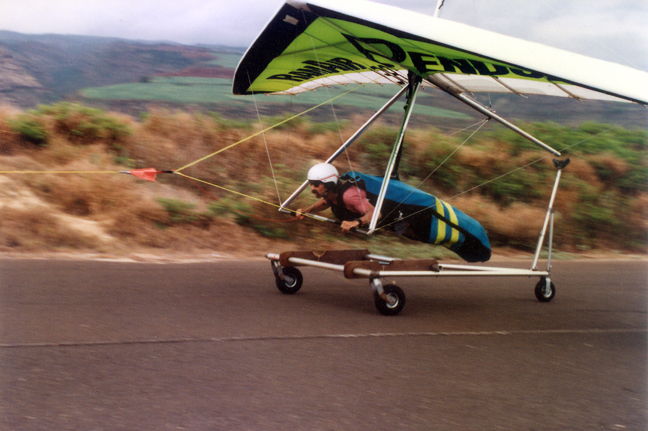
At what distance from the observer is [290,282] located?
6418 mm

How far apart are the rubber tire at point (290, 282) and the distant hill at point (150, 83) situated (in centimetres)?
532

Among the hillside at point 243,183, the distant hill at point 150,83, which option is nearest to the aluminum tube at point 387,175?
the hillside at point 243,183

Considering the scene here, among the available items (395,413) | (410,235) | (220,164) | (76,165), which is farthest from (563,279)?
Answer: (76,165)

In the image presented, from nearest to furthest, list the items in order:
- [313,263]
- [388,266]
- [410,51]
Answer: [410,51] < [388,266] < [313,263]

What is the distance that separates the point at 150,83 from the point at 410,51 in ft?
31.6

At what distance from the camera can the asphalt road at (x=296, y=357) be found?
10.8 feet

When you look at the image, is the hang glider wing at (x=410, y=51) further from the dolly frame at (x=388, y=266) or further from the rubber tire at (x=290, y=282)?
the rubber tire at (x=290, y=282)

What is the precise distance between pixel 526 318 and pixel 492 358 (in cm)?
164

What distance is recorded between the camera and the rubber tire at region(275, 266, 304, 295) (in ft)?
20.9

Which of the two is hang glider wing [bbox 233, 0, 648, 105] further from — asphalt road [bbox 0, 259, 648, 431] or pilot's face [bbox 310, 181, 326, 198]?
asphalt road [bbox 0, 259, 648, 431]

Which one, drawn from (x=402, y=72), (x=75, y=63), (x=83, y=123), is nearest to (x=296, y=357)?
(x=402, y=72)

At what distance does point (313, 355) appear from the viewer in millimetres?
4297

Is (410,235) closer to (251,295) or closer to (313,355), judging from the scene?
(251,295)

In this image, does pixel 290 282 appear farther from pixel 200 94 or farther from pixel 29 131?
pixel 200 94
